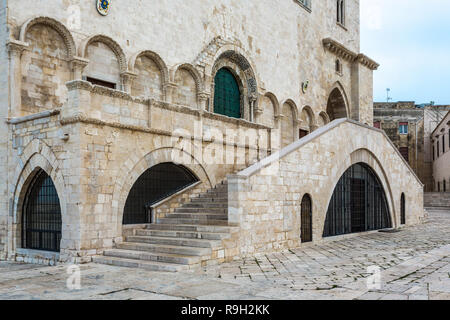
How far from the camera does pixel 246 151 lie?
13641 millimetres

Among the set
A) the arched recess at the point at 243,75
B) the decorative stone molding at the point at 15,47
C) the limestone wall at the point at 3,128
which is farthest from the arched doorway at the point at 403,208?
the decorative stone molding at the point at 15,47

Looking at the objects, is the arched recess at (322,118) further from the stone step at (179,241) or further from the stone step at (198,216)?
the stone step at (179,241)

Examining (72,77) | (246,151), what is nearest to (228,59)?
(246,151)

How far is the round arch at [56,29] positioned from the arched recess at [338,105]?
17668 mm

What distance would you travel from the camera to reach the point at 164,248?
8805 mm

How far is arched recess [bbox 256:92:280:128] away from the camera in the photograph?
19344 millimetres

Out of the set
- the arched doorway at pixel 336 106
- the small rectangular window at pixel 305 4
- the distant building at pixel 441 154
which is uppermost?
the small rectangular window at pixel 305 4

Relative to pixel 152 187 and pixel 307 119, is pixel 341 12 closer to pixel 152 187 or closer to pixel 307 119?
pixel 307 119

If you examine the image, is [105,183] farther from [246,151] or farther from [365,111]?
[365,111]

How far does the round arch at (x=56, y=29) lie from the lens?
11.0m

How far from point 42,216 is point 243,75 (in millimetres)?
11050

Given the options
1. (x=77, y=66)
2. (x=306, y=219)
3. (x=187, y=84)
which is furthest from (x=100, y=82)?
(x=306, y=219)

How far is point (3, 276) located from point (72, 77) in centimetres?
624

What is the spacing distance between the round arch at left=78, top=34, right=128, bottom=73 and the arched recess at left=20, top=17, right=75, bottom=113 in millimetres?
282
